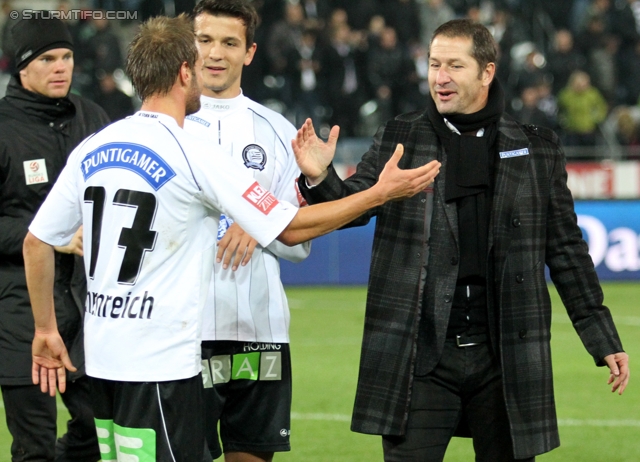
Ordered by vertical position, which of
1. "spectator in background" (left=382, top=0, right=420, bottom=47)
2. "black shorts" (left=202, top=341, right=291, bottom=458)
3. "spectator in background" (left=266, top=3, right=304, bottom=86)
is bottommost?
"black shorts" (left=202, top=341, right=291, bottom=458)

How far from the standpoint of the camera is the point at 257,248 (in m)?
4.71

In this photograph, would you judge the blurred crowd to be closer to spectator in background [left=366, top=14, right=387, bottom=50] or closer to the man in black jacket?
spectator in background [left=366, top=14, right=387, bottom=50]

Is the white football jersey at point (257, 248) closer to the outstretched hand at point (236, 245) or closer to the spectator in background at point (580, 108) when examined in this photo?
the outstretched hand at point (236, 245)

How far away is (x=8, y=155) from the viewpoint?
4988mm

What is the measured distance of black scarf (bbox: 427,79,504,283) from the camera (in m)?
4.25

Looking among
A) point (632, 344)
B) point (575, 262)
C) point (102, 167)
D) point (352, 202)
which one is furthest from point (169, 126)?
point (632, 344)

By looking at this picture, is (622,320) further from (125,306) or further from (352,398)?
(125,306)

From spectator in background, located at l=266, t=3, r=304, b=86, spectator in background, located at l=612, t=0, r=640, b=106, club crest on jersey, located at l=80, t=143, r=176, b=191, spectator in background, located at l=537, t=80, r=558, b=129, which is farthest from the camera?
spectator in background, located at l=612, t=0, r=640, b=106

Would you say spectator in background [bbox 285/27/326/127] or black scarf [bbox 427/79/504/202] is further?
spectator in background [bbox 285/27/326/127]

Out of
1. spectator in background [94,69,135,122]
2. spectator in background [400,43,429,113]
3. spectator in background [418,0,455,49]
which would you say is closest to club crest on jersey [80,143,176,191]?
spectator in background [94,69,135,122]

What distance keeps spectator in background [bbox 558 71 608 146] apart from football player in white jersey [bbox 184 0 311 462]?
46.3 feet

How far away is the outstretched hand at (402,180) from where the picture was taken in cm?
377

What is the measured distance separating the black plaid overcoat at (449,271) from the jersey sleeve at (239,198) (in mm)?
450

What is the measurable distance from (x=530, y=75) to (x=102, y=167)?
A: 52.3ft
